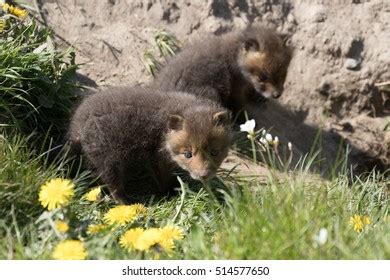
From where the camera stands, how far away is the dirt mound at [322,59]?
8.23 metres

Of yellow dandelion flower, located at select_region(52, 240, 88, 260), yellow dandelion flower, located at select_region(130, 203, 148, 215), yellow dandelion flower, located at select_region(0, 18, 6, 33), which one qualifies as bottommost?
yellow dandelion flower, located at select_region(130, 203, 148, 215)

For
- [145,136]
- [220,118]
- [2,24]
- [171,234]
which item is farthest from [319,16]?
[171,234]

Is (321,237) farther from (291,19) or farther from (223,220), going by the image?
(291,19)

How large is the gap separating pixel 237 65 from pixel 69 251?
14.8 ft

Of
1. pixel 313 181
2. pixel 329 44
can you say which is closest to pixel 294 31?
pixel 329 44

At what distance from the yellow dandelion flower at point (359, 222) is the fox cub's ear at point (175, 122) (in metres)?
1.63

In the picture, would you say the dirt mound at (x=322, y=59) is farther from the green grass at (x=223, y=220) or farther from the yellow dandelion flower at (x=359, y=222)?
the yellow dandelion flower at (x=359, y=222)

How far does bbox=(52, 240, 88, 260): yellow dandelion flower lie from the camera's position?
3.86 m

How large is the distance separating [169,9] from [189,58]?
988 mm

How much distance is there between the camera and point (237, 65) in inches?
313

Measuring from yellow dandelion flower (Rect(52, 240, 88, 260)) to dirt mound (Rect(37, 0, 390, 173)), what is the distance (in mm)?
4496

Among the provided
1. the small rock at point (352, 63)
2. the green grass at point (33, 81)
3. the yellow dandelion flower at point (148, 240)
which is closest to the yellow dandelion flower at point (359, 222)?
the yellow dandelion flower at point (148, 240)

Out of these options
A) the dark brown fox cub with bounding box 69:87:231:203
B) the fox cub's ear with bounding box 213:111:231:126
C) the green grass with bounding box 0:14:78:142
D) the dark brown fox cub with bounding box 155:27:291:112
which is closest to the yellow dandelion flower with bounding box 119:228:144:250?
the dark brown fox cub with bounding box 69:87:231:203

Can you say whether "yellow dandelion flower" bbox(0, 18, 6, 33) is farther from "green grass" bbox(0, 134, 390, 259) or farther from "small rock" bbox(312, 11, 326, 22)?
"small rock" bbox(312, 11, 326, 22)
